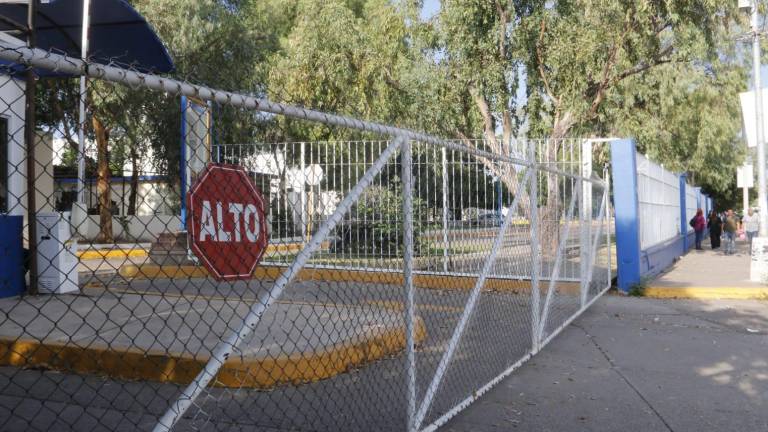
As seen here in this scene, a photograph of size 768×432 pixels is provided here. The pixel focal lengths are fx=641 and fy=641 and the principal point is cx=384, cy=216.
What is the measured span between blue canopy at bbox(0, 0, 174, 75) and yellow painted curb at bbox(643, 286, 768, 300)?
373 inches

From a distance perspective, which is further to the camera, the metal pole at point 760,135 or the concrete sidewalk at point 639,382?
the metal pole at point 760,135

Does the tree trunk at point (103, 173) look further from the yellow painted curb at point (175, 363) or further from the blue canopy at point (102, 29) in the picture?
the blue canopy at point (102, 29)

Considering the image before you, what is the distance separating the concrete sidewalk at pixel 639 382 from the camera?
15.0 ft

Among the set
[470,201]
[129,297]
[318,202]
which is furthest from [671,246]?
[318,202]

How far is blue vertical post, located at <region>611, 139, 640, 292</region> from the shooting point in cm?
1162

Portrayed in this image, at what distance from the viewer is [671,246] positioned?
18.2 meters

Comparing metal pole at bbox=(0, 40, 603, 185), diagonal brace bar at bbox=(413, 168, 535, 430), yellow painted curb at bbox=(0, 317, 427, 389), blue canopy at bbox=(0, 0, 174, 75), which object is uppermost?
blue canopy at bbox=(0, 0, 174, 75)

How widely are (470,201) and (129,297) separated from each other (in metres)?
4.87

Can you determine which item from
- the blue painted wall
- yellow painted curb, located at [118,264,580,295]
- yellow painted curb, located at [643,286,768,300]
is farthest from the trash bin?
yellow painted curb, located at [643,286,768,300]

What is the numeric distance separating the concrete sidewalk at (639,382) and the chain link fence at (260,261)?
0.26 meters

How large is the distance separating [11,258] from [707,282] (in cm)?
1228

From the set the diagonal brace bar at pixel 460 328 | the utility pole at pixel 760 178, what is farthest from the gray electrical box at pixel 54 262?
the utility pole at pixel 760 178

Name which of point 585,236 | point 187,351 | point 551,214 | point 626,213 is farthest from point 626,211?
point 187,351

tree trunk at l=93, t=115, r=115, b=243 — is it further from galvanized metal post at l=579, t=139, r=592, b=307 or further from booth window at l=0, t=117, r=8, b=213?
galvanized metal post at l=579, t=139, r=592, b=307
